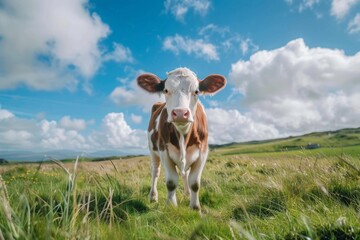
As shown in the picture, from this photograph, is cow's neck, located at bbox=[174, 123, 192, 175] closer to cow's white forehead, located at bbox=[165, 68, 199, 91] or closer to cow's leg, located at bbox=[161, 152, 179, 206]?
cow's leg, located at bbox=[161, 152, 179, 206]

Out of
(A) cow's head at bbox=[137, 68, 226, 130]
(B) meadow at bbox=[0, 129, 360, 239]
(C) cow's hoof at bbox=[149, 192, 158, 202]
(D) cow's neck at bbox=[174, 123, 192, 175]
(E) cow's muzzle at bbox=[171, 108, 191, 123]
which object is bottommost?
(C) cow's hoof at bbox=[149, 192, 158, 202]

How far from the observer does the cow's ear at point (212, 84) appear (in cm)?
830

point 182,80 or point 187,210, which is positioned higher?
point 182,80

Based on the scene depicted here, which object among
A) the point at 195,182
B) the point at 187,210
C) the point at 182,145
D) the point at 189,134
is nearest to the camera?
the point at 187,210

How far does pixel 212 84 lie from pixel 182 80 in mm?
1034

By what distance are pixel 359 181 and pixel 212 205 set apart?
2853 millimetres

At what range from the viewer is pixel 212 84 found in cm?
838

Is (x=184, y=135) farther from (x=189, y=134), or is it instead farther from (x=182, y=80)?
(x=182, y=80)

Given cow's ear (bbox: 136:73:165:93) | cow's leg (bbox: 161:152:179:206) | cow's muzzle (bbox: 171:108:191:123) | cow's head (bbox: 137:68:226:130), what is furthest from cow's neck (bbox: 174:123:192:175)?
cow's ear (bbox: 136:73:165:93)

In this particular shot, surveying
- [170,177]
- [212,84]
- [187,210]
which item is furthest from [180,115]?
[212,84]

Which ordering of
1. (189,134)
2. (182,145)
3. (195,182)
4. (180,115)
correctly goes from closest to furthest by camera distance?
1. (180,115)
2. (195,182)
3. (182,145)
4. (189,134)

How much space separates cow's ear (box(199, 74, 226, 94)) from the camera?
8.30m

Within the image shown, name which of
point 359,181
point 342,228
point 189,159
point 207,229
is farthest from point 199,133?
point 342,228

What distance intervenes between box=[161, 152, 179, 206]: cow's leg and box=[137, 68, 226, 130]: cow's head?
1.09 m
